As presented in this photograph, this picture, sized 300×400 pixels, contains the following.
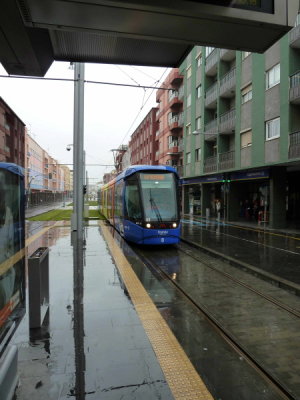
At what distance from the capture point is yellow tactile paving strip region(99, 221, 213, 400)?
3.54 meters

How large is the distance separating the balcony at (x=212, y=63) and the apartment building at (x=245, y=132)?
92 mm

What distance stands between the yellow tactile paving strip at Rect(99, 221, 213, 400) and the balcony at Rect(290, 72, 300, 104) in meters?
16.4

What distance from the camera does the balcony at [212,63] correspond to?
1238 inches

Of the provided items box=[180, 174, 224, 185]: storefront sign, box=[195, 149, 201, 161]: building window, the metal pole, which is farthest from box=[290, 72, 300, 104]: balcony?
box=[195, 149, 201, 161]: building window

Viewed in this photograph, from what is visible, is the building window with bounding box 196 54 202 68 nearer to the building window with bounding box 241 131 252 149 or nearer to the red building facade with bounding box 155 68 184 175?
the red building facade with bounding box 155 68 184 175

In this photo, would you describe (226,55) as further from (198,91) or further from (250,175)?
(250,175)

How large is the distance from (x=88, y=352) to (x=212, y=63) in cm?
3211

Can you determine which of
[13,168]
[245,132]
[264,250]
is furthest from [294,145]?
[13,168]

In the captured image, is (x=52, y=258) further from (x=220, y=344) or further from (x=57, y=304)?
(x=220, y=344)

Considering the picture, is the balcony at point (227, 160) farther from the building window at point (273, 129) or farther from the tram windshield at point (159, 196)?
the tram windshield at point (159, 196)

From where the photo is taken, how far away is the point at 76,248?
13.1 metres

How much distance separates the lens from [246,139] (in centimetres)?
2583

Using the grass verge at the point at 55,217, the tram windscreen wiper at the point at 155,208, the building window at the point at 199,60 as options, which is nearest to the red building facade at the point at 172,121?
→ the building window at the point at 199,60

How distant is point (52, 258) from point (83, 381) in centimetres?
804
